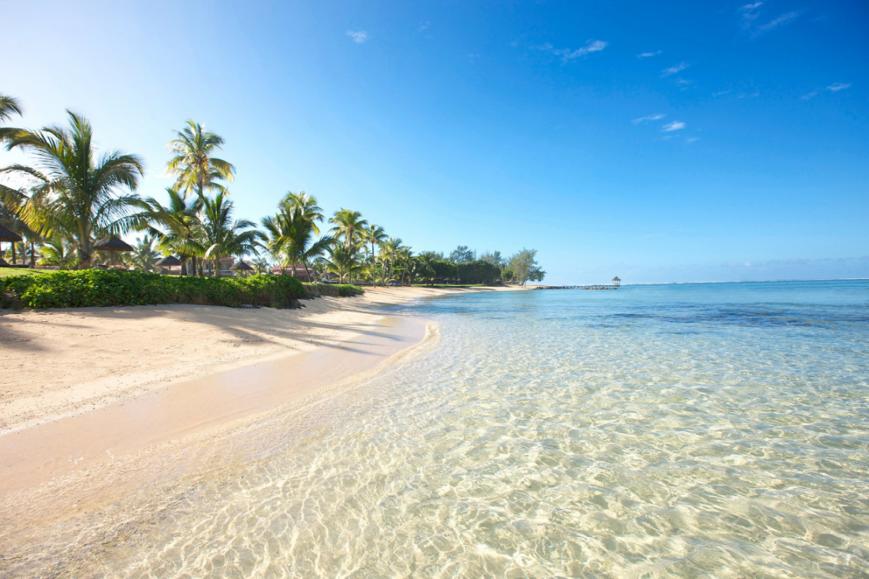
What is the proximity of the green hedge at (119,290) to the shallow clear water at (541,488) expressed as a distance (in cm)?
964

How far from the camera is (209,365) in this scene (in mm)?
7938

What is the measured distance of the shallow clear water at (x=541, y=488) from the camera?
267 cm

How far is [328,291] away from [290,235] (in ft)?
19.3

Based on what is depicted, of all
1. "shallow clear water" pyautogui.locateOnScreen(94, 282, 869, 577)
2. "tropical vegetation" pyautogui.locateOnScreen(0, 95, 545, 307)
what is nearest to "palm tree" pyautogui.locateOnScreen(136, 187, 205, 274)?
"tropical vegetation" pyautogui.locateOnScreen(0, 95, 545, 307)

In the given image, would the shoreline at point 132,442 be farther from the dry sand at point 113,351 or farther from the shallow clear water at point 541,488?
the shallow clear water at point 541,488

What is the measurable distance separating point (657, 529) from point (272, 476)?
3.61 m

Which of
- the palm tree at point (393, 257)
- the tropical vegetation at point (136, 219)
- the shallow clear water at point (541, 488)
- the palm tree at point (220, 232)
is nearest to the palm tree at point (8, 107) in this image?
the tropical vegetation at point (136, 219)

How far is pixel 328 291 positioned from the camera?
3297 centimetres

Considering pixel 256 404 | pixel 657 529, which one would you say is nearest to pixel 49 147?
pixel 256 404

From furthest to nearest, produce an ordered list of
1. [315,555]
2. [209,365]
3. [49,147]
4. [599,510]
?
[49,147], [209,365], [599,510], [315,555]

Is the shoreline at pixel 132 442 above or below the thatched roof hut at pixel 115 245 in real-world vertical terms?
below

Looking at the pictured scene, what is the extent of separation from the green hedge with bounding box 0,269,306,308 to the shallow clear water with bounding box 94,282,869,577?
9636 mm

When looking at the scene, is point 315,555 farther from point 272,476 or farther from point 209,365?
point 209,365

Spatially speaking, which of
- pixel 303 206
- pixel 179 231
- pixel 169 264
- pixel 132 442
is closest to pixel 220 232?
pixel 179 231
